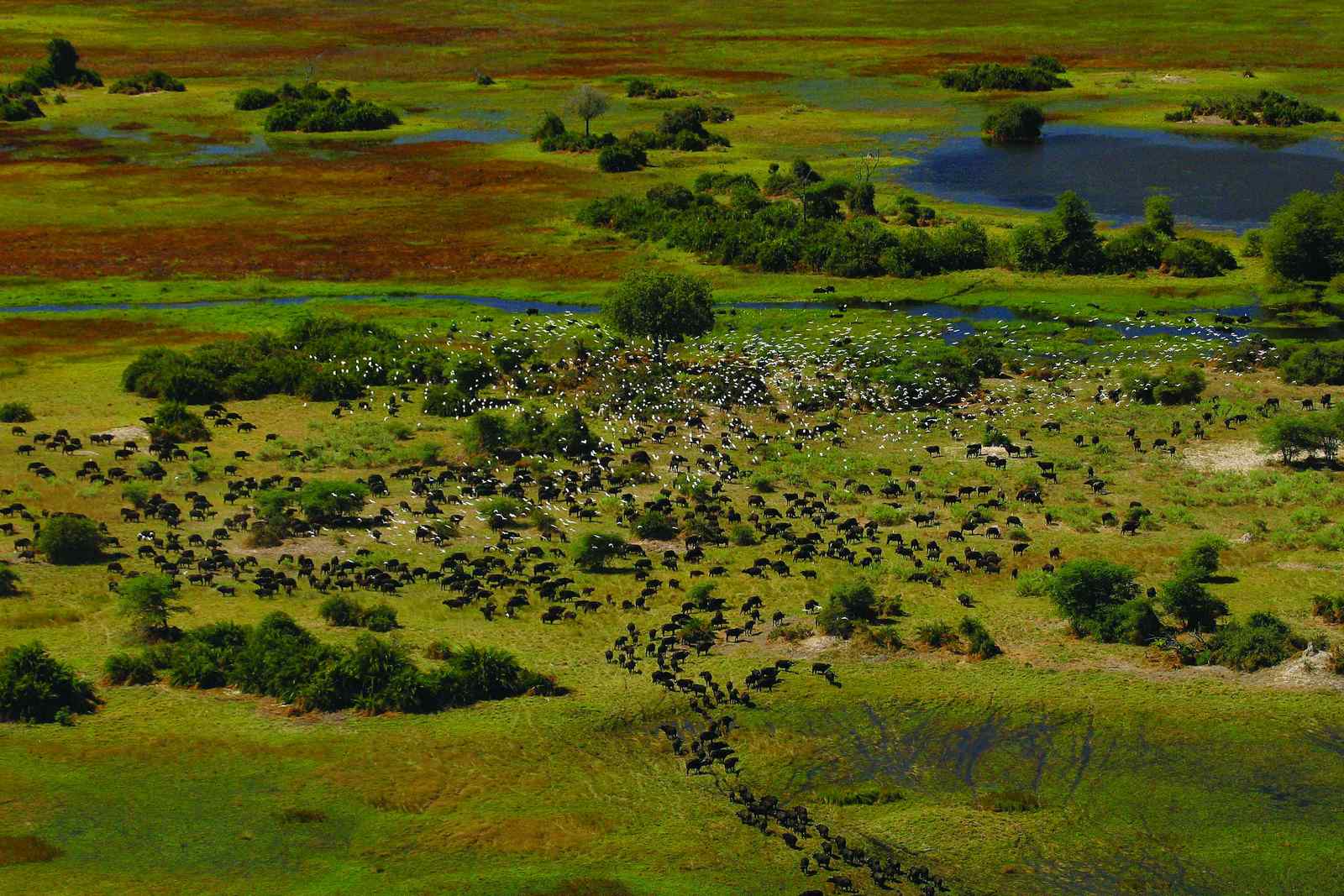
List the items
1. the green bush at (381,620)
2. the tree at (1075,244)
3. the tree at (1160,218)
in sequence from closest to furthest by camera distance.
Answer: the green bush at (381,620) < the tree at (1075,244) < the tree at (1160,218)

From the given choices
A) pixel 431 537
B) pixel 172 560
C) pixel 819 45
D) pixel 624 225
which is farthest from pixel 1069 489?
pixel 819 45

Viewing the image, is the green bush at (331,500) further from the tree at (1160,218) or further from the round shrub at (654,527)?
the tree at (1160,218)

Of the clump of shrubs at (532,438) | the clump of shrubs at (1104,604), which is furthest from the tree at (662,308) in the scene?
the clump of shrubs at (1104,604)

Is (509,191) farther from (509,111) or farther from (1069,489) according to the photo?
(1069,489)

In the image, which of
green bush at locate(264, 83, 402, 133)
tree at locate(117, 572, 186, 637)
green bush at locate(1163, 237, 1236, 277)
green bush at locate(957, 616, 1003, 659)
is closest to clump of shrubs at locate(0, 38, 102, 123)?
green bush at locate(264, 83, 402, 133)

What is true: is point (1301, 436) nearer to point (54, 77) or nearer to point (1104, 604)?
point (1104, 604)
